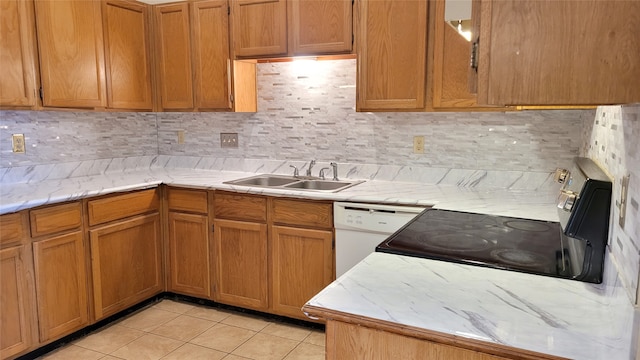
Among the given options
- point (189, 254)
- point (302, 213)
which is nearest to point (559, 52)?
point (302, 213)

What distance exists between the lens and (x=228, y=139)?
140 inches

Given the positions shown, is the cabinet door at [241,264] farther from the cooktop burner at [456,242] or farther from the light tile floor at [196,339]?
the cooktop burner at [456,242]

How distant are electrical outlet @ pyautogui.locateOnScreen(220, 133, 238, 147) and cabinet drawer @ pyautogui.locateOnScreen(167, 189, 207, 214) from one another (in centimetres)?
62

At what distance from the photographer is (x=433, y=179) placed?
295cm

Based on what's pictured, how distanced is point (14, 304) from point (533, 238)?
2.45 m

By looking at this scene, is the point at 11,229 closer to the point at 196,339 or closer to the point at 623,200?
the point at 196,339

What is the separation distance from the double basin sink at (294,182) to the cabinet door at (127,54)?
967 mm

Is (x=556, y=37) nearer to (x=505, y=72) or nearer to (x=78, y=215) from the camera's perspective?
(x=505, y=72)

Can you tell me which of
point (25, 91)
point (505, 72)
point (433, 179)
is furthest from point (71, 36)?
point (505, 72)

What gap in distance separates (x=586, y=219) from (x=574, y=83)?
55cm

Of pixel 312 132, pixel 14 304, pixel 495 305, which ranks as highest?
pixel 312 132

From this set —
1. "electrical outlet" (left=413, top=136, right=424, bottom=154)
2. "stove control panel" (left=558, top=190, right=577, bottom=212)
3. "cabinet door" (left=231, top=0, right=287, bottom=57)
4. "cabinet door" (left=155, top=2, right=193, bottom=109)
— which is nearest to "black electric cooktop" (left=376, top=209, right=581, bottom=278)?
"stove control panel" (left=558, top=190, right=577, bottom=212)

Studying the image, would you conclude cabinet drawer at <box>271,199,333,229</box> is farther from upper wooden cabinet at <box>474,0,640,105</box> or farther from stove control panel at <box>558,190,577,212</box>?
upper wooden cabinet at <box>474,0,640,105</box>

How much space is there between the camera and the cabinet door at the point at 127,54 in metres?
3.11
